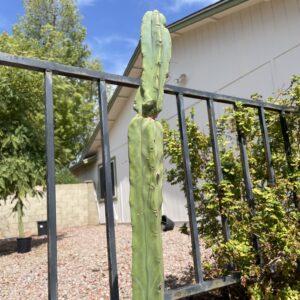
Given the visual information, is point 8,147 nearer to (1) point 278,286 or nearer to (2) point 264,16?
(2) point 264,16

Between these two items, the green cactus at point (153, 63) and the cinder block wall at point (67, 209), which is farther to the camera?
the cinder block wall at point (67, 209)

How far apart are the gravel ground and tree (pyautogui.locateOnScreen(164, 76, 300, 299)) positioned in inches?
51.8

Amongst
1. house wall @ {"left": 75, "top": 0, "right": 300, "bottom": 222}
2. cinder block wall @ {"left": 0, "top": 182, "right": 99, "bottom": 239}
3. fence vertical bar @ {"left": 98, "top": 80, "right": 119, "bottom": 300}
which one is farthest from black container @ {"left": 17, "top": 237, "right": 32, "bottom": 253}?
fence vertical bar @ {"left": 98, "top": 80, "right": 119, "bottom": 300}

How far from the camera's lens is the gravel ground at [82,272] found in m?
4.88

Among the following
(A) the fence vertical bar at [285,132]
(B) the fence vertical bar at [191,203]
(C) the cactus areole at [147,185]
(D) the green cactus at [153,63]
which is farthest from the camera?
(A) the fence vertical bar at [285,132]

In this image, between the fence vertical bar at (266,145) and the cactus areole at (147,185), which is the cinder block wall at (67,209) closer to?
the fence vertical bar at (266,145)

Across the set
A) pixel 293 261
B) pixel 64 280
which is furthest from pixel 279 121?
pixel 64 280

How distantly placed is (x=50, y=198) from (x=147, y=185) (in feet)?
1.61

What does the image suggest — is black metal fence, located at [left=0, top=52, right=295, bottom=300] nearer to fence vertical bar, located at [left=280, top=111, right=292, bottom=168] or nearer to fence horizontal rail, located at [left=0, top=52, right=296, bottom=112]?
fence horizontal rail, located at [left=0, top=52, right=296, bottom=112]

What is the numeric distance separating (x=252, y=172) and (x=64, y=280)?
348 centimetres

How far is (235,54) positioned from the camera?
923 cm

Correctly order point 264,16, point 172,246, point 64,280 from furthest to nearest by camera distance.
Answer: point 264,16
point 172,246
point 64,280

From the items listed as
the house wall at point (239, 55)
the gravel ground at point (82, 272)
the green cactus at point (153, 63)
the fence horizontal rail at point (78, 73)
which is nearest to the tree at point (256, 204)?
the fence horizontal rail at point (78, 73)

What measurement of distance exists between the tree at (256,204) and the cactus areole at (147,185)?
3.32 feet
